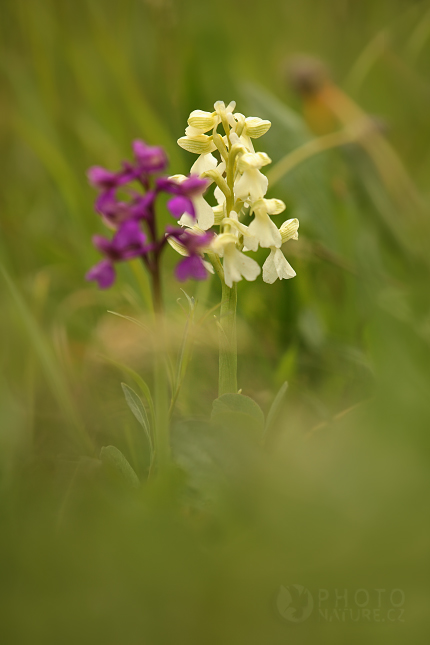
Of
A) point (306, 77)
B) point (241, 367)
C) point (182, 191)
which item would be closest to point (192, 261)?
point (182, 191)

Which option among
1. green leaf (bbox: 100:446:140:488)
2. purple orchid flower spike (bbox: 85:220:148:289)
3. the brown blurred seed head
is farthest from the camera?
the brown blurred seed head

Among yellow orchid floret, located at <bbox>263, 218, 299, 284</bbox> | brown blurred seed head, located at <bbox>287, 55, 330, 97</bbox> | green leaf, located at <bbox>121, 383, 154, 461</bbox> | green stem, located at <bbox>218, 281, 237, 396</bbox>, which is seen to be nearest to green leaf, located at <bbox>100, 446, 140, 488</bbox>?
green leaf, located at <bbox>121, 383, 154, 461</bbox>

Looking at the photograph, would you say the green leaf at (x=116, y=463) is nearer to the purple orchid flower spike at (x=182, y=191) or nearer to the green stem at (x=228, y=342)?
the green stem at (x=228, y=342)

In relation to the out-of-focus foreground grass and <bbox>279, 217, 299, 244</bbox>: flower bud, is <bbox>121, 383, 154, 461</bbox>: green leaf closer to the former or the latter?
the out-of-focus foreground grass

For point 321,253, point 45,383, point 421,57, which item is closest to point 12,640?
point 45,383

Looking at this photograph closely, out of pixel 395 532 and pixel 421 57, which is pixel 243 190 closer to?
pixel 395 532

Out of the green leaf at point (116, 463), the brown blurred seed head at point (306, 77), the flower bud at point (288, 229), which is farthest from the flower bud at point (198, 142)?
the brown blurred seed head at point (306, 77)
